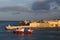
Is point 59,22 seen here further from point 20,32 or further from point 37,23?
point 20,32

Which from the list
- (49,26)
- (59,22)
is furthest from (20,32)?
(59,22)

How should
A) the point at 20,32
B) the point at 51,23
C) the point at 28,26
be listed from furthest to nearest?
the point at 51,23 < the point at 28,26 < the point at 20,32

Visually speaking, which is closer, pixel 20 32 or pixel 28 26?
pixel 20 32

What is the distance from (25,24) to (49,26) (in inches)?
639

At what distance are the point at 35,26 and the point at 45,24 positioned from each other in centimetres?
710

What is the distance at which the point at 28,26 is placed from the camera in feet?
488

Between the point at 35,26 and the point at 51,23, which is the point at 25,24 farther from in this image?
the point at 51,23

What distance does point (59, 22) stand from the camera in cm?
16538

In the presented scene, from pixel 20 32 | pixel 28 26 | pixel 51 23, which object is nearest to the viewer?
pixel 20 32

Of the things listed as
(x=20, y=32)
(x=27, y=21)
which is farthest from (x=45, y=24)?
(x=20, y=32)

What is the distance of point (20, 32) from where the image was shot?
109 metres

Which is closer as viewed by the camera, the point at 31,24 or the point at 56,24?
the point at 31,24

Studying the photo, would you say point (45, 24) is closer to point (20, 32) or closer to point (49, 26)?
A: point (49, 26)

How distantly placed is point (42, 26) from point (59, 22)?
16.1m
